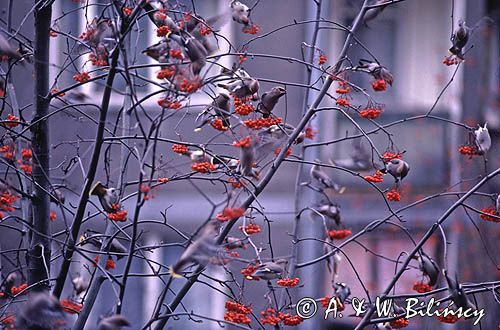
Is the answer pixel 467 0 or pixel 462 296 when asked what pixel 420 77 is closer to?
pixel 467 0

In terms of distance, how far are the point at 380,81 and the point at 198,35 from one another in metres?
0.78

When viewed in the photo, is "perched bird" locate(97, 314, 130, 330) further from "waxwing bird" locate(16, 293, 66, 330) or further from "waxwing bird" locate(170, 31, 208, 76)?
"waxwing bird" locate(170, 31, 208, 76)

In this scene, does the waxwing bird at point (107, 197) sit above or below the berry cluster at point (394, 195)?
below

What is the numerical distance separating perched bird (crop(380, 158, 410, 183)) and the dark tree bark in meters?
1.33

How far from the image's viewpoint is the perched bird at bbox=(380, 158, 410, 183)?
3188 mm

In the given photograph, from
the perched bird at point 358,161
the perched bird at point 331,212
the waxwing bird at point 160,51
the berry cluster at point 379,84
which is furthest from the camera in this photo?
the perched bird at point 358,161

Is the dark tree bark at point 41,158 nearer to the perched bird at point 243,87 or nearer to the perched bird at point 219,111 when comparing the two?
the perched bird at point 219,111

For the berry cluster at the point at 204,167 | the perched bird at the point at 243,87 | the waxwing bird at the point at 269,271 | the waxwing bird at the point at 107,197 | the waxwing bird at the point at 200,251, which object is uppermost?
the perched bird at the point at 243,87

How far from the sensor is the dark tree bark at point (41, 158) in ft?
9.84

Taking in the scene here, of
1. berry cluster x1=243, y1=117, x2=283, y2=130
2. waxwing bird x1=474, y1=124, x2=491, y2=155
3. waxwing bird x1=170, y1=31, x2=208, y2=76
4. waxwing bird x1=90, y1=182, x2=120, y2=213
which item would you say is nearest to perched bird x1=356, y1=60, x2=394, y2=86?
waxwing bird x1=474, y1=124, x2=491, y2=155

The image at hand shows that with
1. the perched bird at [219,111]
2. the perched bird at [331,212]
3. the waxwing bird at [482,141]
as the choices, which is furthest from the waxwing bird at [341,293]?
the perched bird at [219,111]

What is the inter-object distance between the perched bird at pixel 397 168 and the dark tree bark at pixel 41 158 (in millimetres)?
1329

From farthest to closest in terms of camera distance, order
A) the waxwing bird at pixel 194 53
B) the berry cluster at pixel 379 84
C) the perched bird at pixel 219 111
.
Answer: the berry cluster at pixel 379 84 → the perched bird at pixel 219 111 → the waxwing bird at pixel 194 53

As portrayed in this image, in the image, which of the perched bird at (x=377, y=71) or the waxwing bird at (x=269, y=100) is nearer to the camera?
the waxwing bird at (x=269, y=100)
